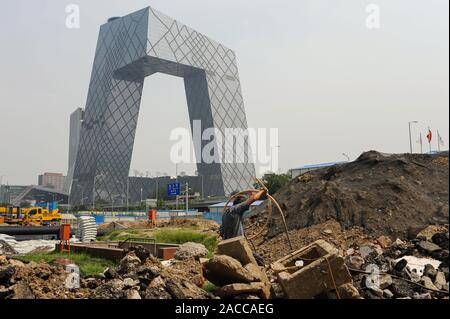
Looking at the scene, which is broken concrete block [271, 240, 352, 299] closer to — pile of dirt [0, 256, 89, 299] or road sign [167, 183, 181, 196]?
pile of dirt [0, 256, 89, 299]

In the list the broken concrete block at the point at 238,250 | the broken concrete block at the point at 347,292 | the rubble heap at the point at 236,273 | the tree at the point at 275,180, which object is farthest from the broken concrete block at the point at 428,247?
the tree at the point at 275,180

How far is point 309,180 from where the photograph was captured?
15.7m

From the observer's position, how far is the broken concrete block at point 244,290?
5.84 meters

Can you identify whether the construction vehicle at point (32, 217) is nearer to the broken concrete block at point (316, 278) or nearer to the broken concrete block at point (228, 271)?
the broken concrete block at point (228, 271)

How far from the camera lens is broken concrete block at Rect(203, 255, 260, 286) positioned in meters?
6.12

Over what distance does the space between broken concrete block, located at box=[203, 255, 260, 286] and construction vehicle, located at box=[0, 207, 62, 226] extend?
32.4 meters

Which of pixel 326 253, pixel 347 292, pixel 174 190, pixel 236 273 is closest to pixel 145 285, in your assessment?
pixel 236 273

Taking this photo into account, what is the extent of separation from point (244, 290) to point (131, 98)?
9794cm

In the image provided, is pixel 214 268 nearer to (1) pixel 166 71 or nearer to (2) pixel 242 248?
(2) pixel 242 248

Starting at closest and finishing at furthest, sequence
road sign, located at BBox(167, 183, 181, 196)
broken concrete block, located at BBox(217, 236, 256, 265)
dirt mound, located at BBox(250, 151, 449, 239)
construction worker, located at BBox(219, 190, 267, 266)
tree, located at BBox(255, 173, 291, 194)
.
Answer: broken concrete block, located at BBox(217, 236, 256, 265) < construction worker, located at BBox(219, 190, 267, 266) < dirt mound, located at BBox(250, 151, 449, 239) < road sign, located at BBox(167, 183, 181, 196) < tree, located at BBox(255, 173, 291, 194)

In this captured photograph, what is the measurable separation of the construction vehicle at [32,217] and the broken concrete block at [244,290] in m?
32.9

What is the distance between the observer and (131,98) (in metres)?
99.4

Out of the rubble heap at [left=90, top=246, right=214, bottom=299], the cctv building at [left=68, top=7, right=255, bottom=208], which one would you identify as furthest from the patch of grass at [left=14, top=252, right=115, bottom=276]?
the cctv building at [left=68, top=7, right=255, bottom=208]

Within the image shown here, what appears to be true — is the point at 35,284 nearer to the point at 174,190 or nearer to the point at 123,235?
the point at 123,235
